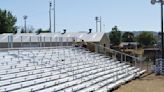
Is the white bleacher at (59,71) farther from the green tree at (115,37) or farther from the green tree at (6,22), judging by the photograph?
the green tree at (115,37)

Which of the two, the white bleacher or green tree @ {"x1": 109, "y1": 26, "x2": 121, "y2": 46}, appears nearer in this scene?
the white bleacher

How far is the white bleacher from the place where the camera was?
48.5ft

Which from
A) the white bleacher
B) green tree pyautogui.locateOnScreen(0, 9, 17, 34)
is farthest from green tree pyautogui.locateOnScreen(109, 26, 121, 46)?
the white bleacher

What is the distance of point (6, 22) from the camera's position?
2323 inches

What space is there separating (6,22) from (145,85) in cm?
4108

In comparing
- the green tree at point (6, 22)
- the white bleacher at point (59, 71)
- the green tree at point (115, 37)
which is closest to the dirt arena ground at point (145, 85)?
the white bleacher at point (59, 71)

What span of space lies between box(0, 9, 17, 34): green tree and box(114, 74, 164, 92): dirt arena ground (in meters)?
36.8

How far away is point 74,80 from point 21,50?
3971 millimetres

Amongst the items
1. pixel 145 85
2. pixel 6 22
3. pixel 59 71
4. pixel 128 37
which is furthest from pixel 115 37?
pixel 59 71

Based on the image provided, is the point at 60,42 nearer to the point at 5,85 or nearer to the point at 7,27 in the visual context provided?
the point at 5,85

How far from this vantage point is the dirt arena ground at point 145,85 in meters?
19.6

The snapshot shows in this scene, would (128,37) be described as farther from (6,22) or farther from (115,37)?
(6,22)

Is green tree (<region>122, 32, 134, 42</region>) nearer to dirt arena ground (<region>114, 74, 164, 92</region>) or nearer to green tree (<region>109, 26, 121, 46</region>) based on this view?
green tree (<region>109, 26, 121, 46</region>)

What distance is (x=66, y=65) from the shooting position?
69.1 ft
